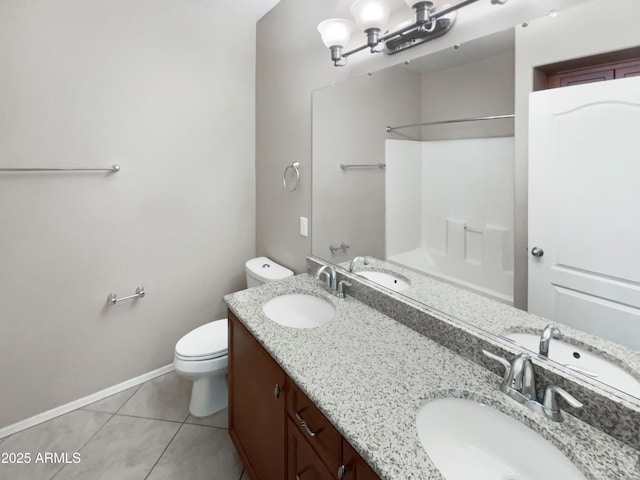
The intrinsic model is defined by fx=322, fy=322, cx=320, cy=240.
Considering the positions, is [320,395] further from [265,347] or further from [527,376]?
[527,376]

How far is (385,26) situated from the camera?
134 centimetres

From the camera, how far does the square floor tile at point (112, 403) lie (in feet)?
6.30

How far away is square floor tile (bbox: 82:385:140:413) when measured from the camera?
1.92 m

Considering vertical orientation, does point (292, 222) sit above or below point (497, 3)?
below

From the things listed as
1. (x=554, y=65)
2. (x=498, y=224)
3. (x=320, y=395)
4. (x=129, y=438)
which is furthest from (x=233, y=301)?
(x=554, y=65)

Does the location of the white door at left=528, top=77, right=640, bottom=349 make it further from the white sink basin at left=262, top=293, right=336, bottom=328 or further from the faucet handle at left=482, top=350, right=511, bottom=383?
the white sink basin at left=262, top=293, right=336, bottom=328

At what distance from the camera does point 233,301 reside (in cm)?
148

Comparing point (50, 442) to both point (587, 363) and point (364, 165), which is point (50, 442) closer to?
point (364, 165)

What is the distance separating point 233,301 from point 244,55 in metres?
1.81

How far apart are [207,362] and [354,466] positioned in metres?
1.19

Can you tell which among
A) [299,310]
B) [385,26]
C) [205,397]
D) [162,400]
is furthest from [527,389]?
[162,400]

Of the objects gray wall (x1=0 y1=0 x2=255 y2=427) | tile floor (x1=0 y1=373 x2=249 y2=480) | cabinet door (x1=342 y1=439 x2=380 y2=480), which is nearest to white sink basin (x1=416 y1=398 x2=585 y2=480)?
cabinet door (x1=342 y1=439 x2=380 y2=480)

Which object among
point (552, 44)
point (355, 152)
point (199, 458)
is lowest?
point (199, 458)

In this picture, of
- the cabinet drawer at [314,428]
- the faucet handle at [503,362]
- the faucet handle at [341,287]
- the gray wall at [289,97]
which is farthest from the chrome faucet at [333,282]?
the faucet handle at [503,362]
